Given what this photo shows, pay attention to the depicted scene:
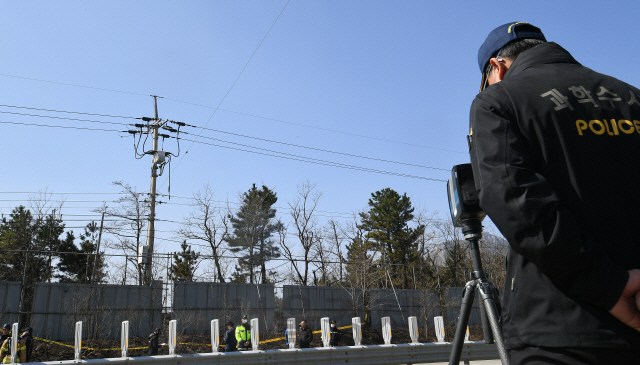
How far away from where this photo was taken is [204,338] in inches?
853

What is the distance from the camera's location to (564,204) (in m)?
1.42

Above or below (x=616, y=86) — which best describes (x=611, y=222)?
below

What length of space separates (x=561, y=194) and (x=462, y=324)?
91 cm

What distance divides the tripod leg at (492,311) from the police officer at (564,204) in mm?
197

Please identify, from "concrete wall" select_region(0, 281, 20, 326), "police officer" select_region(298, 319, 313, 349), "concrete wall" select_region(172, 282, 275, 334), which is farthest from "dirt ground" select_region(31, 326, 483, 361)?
"police officer" select_region(298, 319, 313, 349)

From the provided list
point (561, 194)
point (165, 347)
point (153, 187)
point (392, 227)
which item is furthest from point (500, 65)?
point (392, 227)

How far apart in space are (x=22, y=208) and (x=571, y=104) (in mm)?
42586

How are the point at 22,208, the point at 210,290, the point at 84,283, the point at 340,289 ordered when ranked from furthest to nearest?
the point at 22,208 < the point at 340,289 < the point at 210,290 < the point at 84,283

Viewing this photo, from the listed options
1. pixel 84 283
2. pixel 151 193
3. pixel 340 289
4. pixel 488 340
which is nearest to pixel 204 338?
pixel 84 283

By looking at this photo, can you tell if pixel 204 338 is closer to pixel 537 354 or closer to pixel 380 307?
pixel 380 307

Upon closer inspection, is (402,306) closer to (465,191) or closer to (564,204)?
(465,191)

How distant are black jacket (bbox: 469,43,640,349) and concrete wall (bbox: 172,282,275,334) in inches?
867

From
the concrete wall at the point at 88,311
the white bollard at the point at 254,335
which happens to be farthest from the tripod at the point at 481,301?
the concrete wall at the point at 88,311

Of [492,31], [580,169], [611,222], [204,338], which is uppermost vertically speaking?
[492,31]
